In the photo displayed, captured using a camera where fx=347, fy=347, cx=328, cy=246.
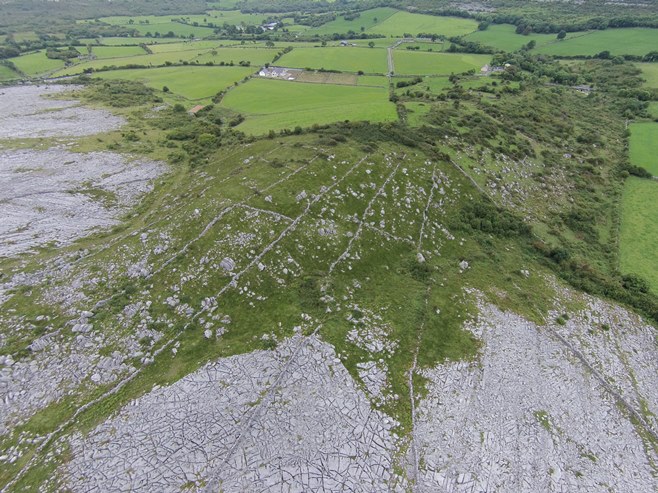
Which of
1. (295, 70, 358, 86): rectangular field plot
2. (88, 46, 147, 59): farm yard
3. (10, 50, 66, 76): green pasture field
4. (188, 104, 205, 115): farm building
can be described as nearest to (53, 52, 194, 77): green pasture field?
(10, 50, 66, 76): green pasture field

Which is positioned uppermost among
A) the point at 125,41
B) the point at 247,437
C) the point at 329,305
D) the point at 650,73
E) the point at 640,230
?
the point at 125,41

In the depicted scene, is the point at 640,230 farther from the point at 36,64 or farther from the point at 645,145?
the point at 36,64

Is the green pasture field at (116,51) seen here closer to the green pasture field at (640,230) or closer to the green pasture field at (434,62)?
the green pasture field at (434,62)

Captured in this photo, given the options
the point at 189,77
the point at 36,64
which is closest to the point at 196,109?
the point at 189,77

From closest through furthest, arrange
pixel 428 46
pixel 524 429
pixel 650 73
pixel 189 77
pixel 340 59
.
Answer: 1. pixel 524 429
2. pixel 189 77
3. pixel 650 73
4. pixel 340 59
5. pixel 428 46

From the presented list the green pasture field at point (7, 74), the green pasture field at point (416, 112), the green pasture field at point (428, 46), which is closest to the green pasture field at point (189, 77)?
the green pasture field at point (7, 74)
